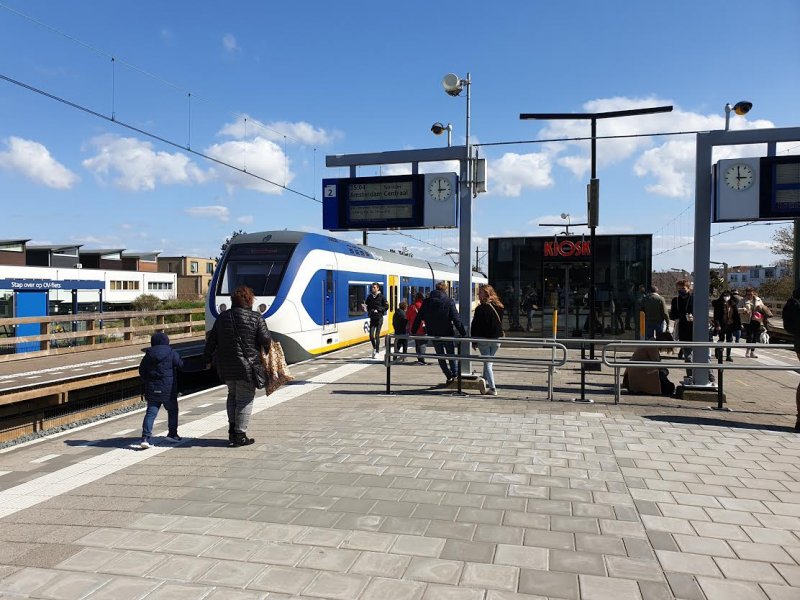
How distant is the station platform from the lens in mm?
3322

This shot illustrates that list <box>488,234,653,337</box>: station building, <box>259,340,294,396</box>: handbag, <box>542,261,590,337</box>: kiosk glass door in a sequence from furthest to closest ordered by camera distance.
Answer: <box>542,261,590,337</box>: kiosk glass door
<box>488,234,653,337</box>: station building
<box>259,340,294,396</box>: handbag

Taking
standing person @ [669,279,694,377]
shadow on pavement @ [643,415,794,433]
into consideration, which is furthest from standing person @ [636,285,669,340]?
shadow on pavement @ [643,415,794,433]

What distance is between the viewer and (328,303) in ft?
47.5

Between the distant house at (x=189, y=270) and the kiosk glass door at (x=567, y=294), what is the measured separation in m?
74.5

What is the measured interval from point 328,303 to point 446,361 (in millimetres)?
5110

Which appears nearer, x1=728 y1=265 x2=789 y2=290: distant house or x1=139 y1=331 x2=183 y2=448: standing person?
x1=139 y1=331 x2=183 y2=448: standing person

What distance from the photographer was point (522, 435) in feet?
21.7

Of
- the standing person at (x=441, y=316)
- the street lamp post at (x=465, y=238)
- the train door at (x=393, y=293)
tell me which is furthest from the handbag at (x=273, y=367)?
the train door at (x=393, y=293)

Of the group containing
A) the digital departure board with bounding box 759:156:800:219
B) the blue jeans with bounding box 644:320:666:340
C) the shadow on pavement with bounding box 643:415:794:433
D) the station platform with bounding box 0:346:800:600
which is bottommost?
the station platform with bounding box 0:346:800:600

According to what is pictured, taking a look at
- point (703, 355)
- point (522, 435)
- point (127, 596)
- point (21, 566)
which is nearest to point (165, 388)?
point (21, 566)

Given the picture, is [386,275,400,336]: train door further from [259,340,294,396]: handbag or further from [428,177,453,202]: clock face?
[259,340,294,396]: handbag

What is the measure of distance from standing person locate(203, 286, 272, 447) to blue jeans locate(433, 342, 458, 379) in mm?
4064

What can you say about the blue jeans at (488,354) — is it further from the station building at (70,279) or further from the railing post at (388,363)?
the station building at (70,279)

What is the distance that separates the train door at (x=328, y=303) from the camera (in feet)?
46.7
